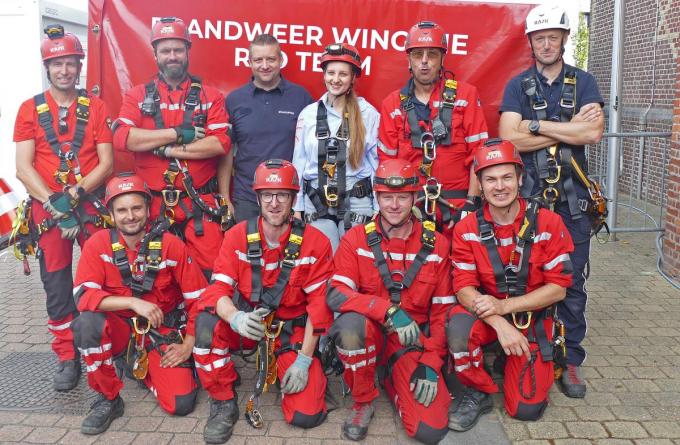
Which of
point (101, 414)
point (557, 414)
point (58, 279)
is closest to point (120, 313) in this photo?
point (101, 414)

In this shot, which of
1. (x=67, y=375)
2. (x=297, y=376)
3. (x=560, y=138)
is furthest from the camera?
(x=67, y=375)

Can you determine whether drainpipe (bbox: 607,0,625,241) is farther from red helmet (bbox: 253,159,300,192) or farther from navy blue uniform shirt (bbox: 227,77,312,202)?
red helmet (bbox: 253,159,300,192)

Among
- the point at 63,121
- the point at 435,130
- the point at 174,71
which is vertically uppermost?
the point at 174,71

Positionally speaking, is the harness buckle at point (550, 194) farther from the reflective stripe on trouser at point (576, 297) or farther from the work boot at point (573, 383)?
the work boot at point (573, 383)

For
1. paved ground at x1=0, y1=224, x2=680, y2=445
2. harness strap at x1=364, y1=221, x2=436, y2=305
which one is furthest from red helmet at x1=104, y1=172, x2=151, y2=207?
harness strap at x1=364, y1=221, x2=436, y2=305

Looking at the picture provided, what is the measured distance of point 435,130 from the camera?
4.89m

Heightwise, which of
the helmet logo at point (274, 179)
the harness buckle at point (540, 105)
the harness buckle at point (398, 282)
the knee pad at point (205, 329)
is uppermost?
the harness buckle at point (540, 105)

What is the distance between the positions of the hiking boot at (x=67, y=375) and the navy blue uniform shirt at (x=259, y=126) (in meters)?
1.86

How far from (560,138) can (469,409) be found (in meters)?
2.04

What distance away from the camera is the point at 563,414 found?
14.0 ft

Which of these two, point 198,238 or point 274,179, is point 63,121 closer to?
point 198,238

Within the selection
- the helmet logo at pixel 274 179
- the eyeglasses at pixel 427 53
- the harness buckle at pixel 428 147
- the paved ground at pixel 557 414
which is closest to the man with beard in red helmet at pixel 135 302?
the paved ground at pixel 557 414

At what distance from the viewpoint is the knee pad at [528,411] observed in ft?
13.7

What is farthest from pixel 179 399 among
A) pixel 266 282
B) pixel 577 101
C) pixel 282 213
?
pixel 577 101
